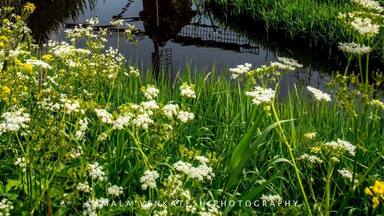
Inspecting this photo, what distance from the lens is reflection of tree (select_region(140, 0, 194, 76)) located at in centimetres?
1691

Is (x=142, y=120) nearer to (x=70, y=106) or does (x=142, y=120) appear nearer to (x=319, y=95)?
(x=70, y=106)

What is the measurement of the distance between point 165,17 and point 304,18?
662 centimetres

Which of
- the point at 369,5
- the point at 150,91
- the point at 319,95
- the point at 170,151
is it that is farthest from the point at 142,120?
the point at 369,5

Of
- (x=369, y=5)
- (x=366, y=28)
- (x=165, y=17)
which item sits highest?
(x=369, y=5)

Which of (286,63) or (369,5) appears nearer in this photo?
(369,5)

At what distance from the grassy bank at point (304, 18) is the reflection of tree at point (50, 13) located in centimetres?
496

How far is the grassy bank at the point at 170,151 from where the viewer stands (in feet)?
10.4

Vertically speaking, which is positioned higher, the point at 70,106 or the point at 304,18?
the point at 70,106

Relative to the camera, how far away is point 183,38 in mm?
16047

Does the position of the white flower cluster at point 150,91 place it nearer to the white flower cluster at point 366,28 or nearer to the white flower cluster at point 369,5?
the white flower cluster at point 366,28

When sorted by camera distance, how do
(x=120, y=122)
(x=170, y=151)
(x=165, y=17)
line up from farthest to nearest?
(x=165, y=17) < (x=170, y=151) < (x=120, y=122)

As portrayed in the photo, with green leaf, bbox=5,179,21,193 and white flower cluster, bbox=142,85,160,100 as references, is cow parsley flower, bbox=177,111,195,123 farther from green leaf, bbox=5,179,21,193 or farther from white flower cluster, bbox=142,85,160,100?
green leaf, bbox=5,179,21,193

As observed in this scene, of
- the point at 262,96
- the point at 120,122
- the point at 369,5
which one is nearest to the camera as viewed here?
the point at 120,122

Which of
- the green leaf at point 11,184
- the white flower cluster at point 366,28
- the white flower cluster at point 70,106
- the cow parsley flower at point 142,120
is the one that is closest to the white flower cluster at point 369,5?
the white flower cluster at point 366,28
